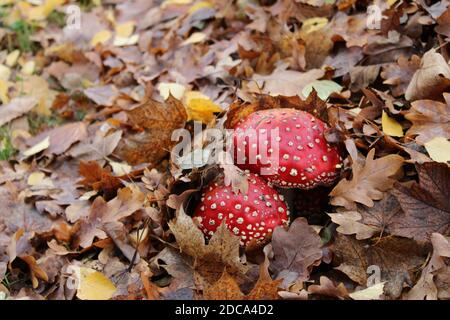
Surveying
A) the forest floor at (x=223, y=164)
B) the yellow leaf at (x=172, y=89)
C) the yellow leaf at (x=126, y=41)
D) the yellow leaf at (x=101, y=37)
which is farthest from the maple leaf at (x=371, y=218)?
the yellow leaf at (x=101, y=37)

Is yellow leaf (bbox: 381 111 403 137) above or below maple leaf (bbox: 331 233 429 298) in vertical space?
above

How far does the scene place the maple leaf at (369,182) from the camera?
2508 mm

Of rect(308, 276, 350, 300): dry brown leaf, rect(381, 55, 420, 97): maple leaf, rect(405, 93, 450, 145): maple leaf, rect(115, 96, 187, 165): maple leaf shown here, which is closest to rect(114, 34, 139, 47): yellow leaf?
rect(115, 96, 187, 165): maple leaf

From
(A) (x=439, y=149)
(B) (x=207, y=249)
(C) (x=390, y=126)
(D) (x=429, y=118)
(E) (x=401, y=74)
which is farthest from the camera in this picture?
(E) (x=401, y=74)

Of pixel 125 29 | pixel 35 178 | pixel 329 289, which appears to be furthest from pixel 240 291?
pixel 125 29

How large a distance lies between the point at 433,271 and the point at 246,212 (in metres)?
0.79

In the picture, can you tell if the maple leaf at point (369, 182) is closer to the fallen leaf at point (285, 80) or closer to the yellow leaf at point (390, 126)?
the yellow leaf at point (390, 126)

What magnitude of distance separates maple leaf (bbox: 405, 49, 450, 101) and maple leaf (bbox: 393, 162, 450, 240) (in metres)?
0.52

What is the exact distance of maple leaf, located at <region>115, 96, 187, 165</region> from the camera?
3033 mm

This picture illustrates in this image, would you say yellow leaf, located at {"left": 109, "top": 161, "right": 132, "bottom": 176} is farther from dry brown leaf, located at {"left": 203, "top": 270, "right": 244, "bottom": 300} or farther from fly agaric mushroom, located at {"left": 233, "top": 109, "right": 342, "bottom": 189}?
dry brown leaf, located at {"left": 203, "top": 270, "right": 244, "bottom": 300}

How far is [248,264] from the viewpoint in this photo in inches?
96.3

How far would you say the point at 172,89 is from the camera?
358 cm

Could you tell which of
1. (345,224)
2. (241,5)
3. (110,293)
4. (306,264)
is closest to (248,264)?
(306,264)

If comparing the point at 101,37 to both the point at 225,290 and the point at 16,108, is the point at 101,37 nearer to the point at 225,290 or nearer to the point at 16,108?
the point at 16,108
